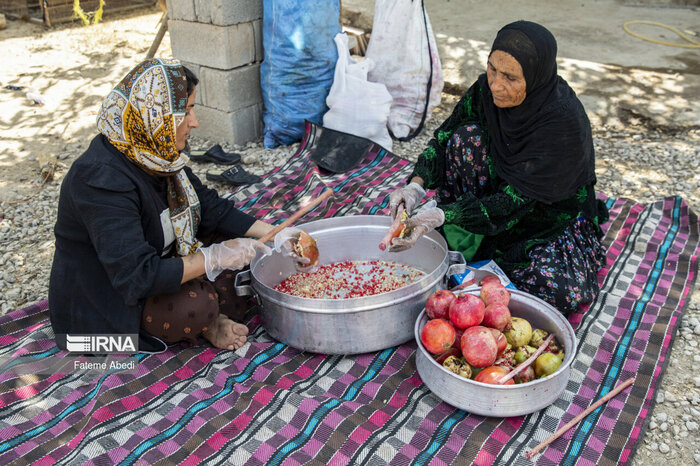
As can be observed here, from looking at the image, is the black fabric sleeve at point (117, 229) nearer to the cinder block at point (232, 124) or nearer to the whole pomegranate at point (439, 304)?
the whole pomegranate at point (439, 304)

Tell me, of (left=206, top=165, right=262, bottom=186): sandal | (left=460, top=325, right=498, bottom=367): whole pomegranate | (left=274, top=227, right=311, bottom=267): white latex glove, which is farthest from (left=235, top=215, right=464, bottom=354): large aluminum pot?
(left=206, top=165, right=262, bottom=186): sandal

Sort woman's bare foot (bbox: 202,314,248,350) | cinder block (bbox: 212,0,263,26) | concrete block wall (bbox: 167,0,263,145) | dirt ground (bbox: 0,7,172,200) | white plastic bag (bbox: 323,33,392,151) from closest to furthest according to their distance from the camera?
woman's bare foot (bbox: 202,314,248,350) < cinder block (bbox: 212,0,263,26) < concrete block wall (bbox: 167,0,263,145) < white plastic bag (bbox: 323,33,392,151) < dirt ground (bbox: 0,7,172,200)

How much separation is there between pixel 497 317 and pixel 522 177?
2.36ft

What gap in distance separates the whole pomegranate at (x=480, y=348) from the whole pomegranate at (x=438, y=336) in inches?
2.4

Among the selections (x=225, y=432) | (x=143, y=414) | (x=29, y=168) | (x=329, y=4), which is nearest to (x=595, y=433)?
(x=225, y=432)

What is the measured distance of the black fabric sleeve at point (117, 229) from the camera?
2154mm

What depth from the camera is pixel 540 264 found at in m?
2.79

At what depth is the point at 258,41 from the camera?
485 centimetres

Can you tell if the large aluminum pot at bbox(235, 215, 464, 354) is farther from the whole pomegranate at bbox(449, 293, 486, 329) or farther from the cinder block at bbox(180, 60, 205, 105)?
the cinder block at bbox(180, 60, 205, 105)

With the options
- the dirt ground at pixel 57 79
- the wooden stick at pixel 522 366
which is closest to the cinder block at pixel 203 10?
the dirt ground at pixel 57 79

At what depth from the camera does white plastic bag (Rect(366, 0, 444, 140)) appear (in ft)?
16.0

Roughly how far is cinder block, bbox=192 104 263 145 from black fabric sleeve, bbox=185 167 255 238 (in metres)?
2.13

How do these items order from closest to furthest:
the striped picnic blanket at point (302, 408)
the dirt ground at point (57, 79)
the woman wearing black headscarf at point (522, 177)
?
the striped picnic blanket at point (302, 408) < the woman wearing black headscarf at point (522, 177) < the dirt ground at point (57, 79)

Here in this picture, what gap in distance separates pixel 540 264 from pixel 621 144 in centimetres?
263
